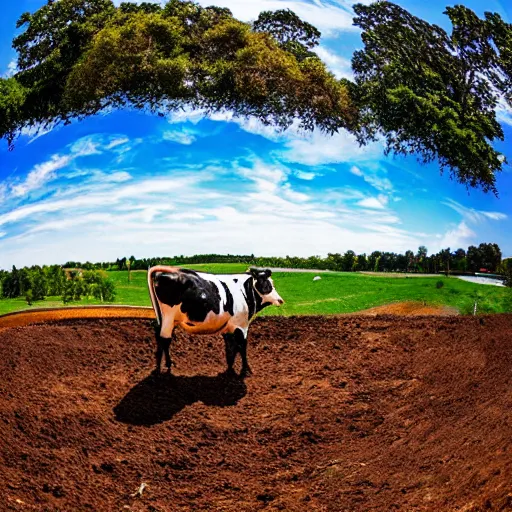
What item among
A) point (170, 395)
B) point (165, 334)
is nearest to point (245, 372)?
point (170, 395)

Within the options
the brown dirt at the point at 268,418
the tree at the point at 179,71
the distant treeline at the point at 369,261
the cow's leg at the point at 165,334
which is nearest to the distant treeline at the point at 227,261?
the distant treeline at the point at 369,261

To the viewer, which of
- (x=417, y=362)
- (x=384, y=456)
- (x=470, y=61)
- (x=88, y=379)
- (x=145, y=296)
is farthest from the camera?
(x=470, y=61)

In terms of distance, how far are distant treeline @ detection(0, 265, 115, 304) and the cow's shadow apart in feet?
11.3

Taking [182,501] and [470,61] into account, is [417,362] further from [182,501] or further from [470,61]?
[470,61]

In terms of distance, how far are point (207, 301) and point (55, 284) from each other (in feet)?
16.9

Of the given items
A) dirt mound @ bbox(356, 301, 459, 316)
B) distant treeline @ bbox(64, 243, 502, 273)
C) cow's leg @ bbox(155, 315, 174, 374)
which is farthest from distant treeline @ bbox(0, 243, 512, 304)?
cow's leg @ bbox(155, 315, 174, 374)

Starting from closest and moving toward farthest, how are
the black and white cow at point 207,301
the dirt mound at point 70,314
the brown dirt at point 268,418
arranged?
the brown dirt at point 268,418, the black and white cow at point 207,301, the dirt mound at point 70,314

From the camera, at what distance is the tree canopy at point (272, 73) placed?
40.2 ft

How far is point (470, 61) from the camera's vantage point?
44.3 ft

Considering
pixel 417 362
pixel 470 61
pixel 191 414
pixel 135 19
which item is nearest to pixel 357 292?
pixel 417 362

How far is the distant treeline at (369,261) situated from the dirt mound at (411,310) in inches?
31.4

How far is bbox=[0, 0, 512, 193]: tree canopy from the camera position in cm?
1227

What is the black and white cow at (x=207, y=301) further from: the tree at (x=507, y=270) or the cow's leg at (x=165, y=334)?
the tree at (x=507, y=270)

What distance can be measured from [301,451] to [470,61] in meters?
10.1
